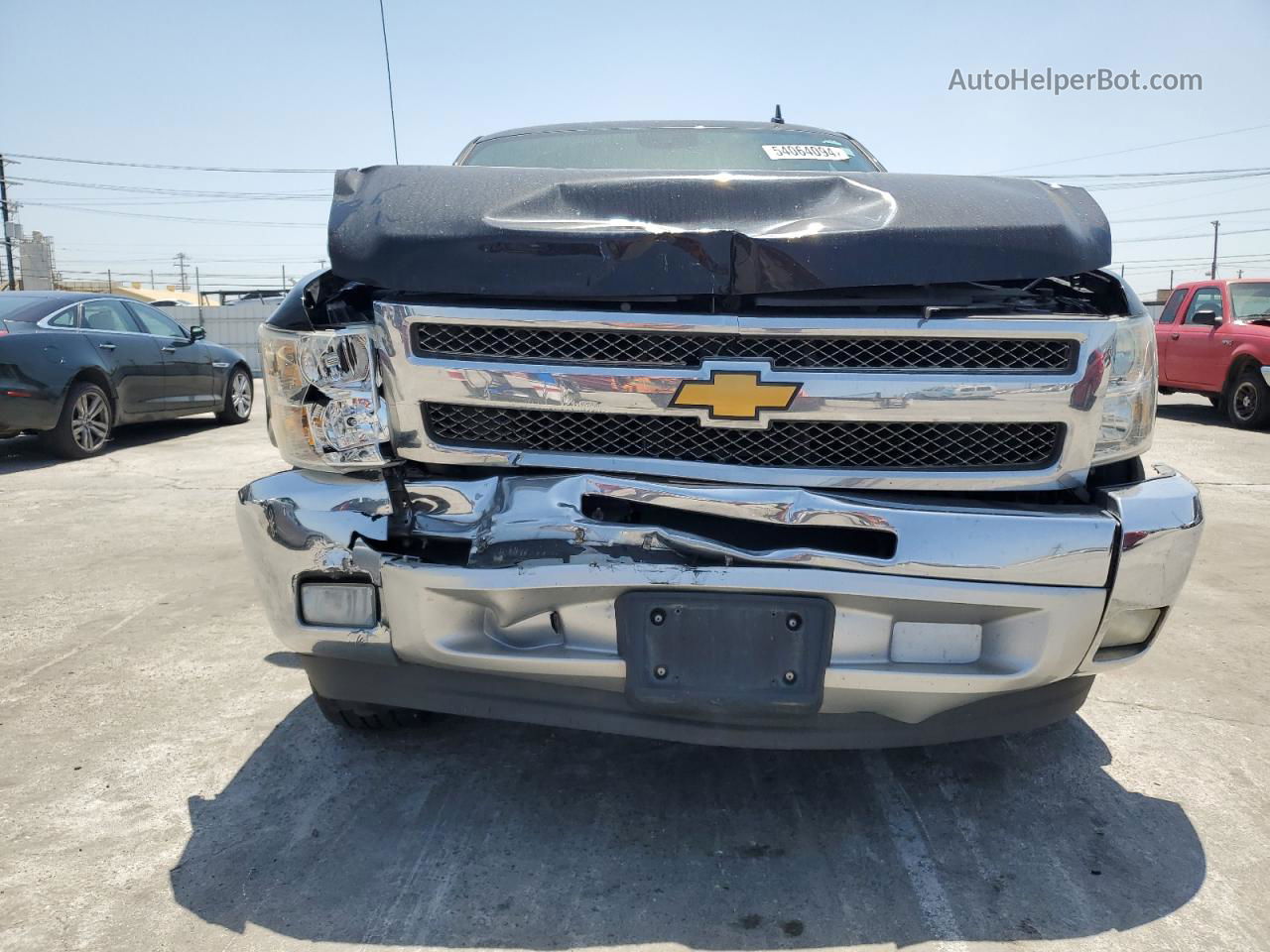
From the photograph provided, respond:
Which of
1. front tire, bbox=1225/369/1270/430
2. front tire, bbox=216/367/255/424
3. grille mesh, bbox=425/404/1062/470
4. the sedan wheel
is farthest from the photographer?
front tire, bbox=216/367/255/424

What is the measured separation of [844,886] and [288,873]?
1.20 metres

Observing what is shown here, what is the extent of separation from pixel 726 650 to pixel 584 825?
0.67m

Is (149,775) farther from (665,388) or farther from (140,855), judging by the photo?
(665,388)

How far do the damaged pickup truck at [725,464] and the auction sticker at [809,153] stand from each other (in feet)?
4.86

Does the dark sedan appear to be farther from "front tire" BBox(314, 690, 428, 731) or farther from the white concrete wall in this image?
the white concrete wall

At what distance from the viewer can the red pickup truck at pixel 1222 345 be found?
10.3 m

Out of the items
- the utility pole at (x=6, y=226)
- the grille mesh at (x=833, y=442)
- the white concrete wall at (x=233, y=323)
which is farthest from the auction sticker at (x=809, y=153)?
the utility pole at (x=6, y=226)

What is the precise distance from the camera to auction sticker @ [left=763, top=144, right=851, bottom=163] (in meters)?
3.59

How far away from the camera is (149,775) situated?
261cm

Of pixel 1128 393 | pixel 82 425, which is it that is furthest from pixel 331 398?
pixel 82 425

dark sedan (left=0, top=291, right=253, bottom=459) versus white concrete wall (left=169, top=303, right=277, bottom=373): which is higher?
dark sedan (left=0, top=291, right=253, bottom=459)

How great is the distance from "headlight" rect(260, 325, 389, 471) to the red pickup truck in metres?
10.6

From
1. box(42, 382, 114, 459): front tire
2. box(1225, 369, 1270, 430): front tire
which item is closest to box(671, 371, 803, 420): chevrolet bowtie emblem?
box(42, 382, 114, 459): front tire

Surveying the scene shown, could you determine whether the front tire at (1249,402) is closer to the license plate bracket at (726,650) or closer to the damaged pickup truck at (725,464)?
the damaged pickup truck at (725,464)
